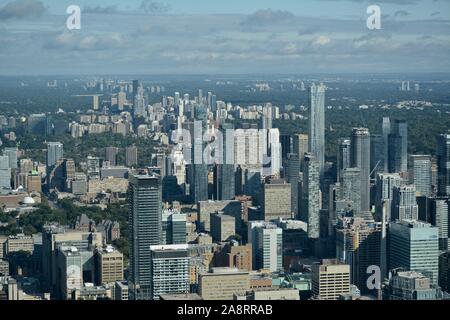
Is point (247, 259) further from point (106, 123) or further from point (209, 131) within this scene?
point (106, 123)

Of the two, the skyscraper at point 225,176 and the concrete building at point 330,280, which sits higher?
the skyscraper at point 225,176

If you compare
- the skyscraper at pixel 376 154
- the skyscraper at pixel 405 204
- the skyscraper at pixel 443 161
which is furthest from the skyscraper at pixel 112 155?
the skyscraper at pixel 443 161

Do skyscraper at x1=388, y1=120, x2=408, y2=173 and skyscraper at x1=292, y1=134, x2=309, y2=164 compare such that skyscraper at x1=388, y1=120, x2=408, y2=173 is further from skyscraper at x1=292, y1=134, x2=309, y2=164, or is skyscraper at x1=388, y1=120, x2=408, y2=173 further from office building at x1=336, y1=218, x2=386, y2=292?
office building at x1=336, y1=218, x2=386, y2=292

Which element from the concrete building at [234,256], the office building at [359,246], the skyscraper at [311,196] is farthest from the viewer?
the skyscraper at [311,196]

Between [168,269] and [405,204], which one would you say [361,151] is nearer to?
[405,204]

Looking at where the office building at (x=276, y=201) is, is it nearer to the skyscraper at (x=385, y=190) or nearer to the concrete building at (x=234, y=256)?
the skyscraper at (x=385, y=190)

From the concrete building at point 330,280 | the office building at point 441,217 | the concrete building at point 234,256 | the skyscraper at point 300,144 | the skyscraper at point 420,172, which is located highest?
the skyscraper at point 300,144

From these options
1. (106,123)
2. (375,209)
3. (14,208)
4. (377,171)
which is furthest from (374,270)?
(106,123)
